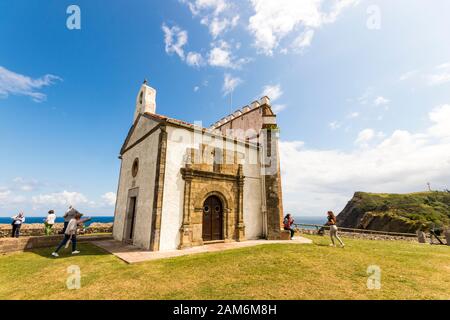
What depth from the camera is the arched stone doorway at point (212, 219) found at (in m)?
11.0

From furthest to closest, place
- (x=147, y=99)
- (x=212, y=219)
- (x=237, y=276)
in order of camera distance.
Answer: (x=147, y=99) < (x=212, y=219) < (x=237, y=276)

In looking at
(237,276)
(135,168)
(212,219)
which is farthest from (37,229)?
(237,276)

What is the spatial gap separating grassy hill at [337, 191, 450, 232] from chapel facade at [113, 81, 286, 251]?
121 feet

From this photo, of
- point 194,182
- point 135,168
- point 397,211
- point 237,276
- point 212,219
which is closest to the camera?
point 237,276

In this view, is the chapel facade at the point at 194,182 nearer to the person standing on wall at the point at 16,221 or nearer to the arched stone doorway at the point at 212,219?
the arched stone doorway at the point at 212,219

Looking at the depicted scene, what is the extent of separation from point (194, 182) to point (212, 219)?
2379mm

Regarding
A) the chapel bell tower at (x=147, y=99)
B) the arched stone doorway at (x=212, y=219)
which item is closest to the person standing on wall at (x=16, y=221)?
the chapel bell tower at (x=147, y=99)

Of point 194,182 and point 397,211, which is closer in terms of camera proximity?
point 194,182

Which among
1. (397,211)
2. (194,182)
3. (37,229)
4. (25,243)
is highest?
(194,182)

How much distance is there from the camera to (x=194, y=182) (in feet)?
35.2

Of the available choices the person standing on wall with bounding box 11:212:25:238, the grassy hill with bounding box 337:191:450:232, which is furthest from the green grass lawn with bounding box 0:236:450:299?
the grassy hill with bounding box 337:191:450:232

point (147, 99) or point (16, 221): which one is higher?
point (147, 99)

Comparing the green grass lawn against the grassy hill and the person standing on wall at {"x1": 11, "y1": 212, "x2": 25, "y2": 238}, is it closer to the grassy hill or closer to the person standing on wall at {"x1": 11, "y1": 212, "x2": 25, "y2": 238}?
the person standing on wall at {"x1": 11, "y1": 212, "x2": 25, "y2": 238}

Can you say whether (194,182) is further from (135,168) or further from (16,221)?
(16,221)
